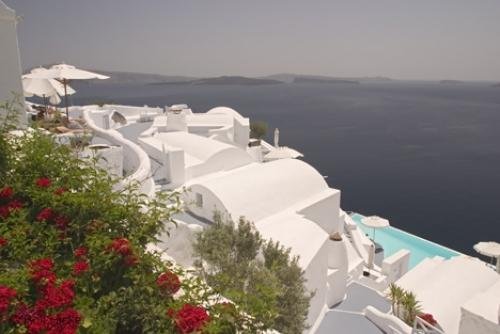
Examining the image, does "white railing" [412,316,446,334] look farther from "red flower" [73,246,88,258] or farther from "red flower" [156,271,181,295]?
"red flower" [73,246,88,258]

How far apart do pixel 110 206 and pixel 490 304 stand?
1361 centimetres

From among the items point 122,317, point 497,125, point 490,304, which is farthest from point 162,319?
point 497,125

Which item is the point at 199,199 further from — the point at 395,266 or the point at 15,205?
the point at 395,266

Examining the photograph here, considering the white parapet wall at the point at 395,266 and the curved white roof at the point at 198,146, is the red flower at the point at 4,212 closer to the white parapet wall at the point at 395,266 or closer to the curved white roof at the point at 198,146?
the curved white roof at the point at 198,146

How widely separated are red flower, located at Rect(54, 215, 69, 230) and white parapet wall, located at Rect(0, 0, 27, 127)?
866cm

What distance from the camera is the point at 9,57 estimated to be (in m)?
12.3

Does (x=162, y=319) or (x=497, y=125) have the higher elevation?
(x=162, y=319)

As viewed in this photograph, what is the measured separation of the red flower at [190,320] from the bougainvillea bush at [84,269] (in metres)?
0.01

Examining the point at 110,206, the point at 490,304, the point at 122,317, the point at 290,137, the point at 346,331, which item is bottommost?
the point at 290,137

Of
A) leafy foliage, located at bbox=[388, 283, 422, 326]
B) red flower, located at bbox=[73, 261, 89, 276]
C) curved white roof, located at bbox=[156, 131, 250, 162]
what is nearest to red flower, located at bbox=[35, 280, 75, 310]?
red flower, located at bbox=[73, 261, 89, 276]

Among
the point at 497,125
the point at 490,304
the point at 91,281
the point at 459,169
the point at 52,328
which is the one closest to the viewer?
the point at 52,328

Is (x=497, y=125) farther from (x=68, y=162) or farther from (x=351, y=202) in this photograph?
(x=68, y=162)

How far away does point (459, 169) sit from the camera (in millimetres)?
71625

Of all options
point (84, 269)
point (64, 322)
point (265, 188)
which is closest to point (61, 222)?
point (84, 269)
